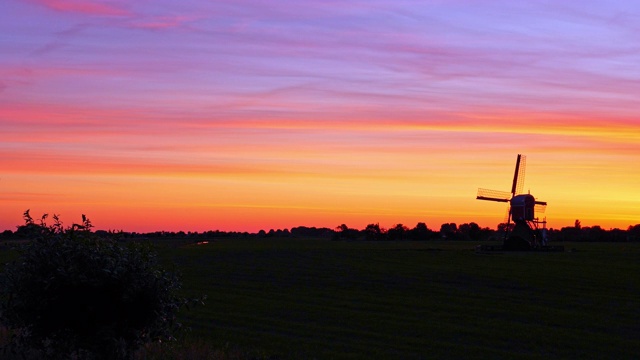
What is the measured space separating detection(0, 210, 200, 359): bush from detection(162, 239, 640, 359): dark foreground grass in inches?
254

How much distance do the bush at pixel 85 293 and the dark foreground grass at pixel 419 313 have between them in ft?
21.2

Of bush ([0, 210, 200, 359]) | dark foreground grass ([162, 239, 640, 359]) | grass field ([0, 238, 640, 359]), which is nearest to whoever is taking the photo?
bush ([0, 210, 200, 359])

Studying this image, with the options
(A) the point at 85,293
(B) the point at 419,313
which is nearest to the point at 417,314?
(B) the point at 419,313

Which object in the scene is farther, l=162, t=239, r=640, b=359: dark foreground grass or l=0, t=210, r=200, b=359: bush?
l=162, t=239, r=640, b=359: dark foreground grass

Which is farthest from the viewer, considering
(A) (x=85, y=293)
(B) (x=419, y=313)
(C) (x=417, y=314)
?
(B) (x=419, y=313)

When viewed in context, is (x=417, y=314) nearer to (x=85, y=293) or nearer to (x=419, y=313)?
(x=419, y=313)

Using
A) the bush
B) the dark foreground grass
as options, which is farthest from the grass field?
the bush

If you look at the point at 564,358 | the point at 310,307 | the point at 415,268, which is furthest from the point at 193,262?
the point at 564,358

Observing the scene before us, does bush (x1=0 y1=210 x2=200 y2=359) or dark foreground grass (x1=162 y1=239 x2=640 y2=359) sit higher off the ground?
bush (x1=0 y1=210 x2=200 y2=359)

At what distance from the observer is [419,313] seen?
124 ft

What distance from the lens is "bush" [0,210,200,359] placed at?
52.1 feet

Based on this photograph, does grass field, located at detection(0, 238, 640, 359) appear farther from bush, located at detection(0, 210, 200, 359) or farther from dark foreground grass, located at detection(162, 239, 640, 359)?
bush, located at detection(0, 210, 200, 359)

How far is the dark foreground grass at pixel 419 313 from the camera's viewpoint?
27.5m

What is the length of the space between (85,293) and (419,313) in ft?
78.2
